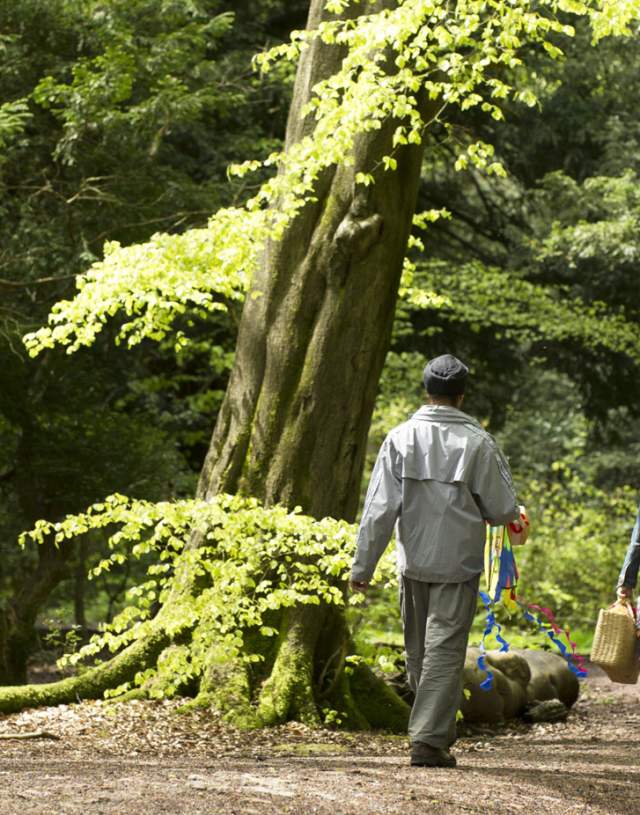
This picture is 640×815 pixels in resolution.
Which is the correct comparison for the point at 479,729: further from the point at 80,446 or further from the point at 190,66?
the point at 190,66

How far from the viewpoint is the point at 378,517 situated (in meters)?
5.70

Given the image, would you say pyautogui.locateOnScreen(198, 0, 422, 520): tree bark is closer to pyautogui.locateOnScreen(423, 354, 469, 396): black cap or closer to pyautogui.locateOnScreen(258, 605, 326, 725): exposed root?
pyautogui.locateOnScreen(258, 605, 326, 725): exposed root

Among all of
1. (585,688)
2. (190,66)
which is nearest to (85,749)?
(585,688)

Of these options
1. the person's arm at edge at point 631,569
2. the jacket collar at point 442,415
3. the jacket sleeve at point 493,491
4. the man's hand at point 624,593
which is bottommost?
the man's hand at point 624,593

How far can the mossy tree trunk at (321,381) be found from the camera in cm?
825

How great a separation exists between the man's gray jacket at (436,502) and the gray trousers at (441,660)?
0.09 meters

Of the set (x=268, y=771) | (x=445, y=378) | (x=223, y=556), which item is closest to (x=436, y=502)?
(x=445, y=378)

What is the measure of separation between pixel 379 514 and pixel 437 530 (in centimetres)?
27

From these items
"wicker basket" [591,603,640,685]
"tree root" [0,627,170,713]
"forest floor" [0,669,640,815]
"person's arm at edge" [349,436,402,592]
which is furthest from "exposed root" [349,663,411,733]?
"person's arm at edge" [349,436,402,592]

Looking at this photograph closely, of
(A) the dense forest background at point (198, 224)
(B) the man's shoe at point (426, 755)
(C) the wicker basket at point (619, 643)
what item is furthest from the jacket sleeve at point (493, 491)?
(A) the dense forest background at point (198, 224)

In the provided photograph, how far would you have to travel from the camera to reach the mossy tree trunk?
825 cm

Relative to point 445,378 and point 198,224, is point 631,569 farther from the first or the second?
point 198,224

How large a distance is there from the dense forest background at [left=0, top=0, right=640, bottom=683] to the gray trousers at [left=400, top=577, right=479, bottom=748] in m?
4.12

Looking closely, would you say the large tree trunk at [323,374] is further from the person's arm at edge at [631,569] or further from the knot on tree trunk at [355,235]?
the person's arm at edge at [631,569]
